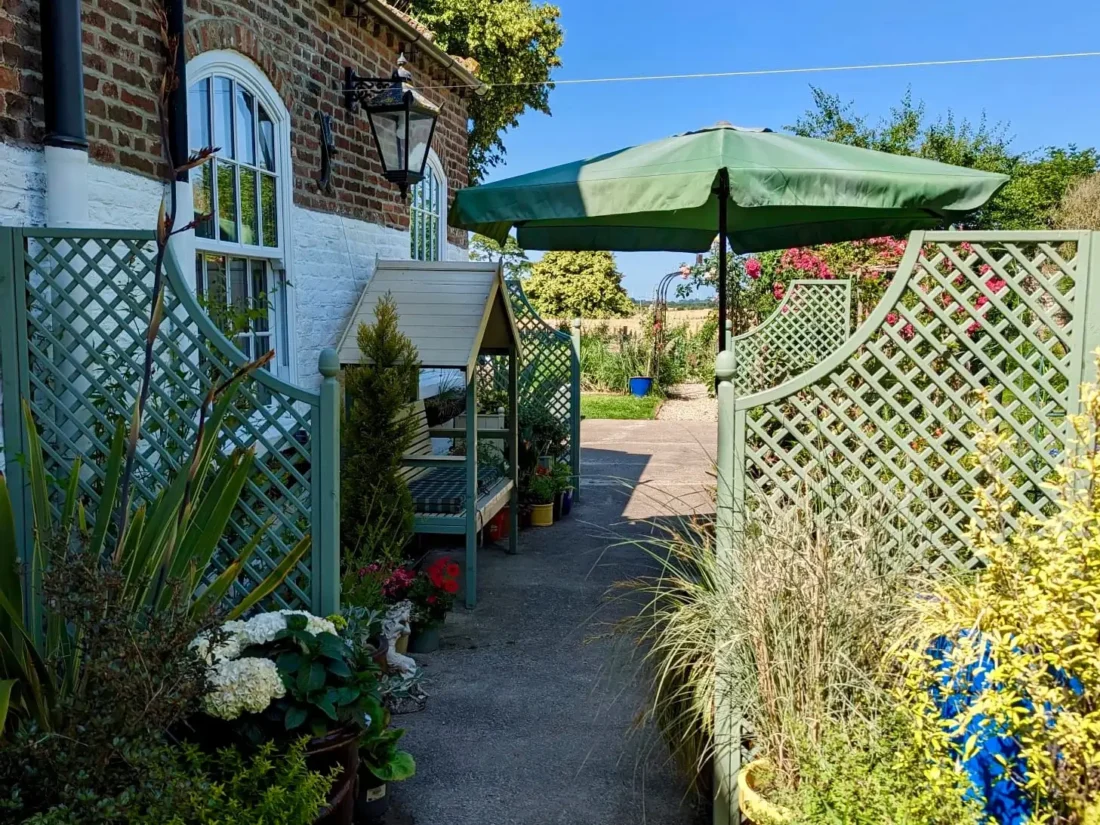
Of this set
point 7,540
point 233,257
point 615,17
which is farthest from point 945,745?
point 615,17

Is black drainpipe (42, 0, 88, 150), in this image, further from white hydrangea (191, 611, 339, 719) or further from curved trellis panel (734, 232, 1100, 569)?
curved trellis panel (734, 232, 1100, 569)

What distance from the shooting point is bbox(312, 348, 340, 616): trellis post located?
3104 mm

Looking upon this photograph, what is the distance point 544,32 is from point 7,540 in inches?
547

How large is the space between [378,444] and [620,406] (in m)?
11.4

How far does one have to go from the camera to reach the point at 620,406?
15945 mm

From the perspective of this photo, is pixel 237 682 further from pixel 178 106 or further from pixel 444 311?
pixel 444 311

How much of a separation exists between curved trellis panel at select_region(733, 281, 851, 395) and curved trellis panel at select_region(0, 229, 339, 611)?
601 cm

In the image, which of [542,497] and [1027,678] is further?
[542,497]

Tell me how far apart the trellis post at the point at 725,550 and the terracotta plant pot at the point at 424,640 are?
2.10 m

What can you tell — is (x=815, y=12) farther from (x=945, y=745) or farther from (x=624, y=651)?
(x=945, y=745)

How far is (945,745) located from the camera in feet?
7.17

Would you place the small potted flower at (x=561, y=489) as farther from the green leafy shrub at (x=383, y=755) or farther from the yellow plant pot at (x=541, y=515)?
the green leafy shrub at (x=383, y=755)

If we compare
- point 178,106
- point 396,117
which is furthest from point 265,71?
point 178,106

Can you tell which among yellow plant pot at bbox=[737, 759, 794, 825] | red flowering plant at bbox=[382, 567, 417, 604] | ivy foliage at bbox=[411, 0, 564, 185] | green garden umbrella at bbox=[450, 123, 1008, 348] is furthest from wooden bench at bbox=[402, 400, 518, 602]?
ivy foliage at bbox=[411, 0, 564, 185]
